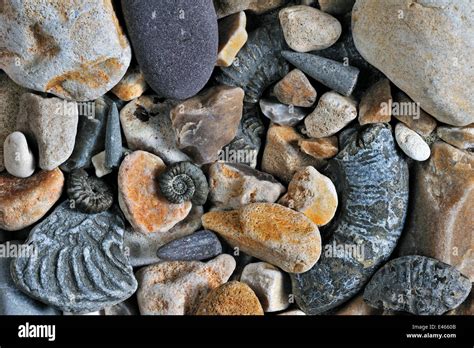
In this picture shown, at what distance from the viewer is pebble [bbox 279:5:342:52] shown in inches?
87.0

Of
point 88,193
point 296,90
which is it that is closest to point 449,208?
point 296,90

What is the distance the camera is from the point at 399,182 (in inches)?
90.4

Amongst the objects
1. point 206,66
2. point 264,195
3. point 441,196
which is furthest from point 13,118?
point 441,196

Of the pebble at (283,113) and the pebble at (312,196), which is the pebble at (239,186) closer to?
the pebble at (312,196)

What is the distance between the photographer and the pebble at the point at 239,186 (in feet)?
7.63

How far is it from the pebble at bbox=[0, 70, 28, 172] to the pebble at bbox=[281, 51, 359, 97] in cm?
103

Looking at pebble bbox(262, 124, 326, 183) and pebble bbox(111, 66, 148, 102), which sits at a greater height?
pebble bbox(111, 66, 148, 102)

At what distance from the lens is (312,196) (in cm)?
229

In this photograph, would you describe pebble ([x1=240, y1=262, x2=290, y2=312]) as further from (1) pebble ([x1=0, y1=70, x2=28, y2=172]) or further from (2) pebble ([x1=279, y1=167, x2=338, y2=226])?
(1) pebble ([x1=0, y1=70, x2=28, y2=172])

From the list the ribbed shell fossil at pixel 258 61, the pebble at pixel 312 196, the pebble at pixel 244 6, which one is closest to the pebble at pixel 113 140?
the ribbed shell fossil at pixel 258 61

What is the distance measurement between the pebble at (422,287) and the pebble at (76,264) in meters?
0.96

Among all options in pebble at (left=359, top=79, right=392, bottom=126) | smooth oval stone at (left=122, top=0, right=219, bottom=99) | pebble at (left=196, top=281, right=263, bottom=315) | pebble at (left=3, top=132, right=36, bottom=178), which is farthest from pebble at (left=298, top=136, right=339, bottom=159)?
pebble at (left=3, top=132, right=36, bottom=178)

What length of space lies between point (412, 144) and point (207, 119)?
776mm

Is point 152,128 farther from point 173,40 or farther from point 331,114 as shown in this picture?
point 331,114
